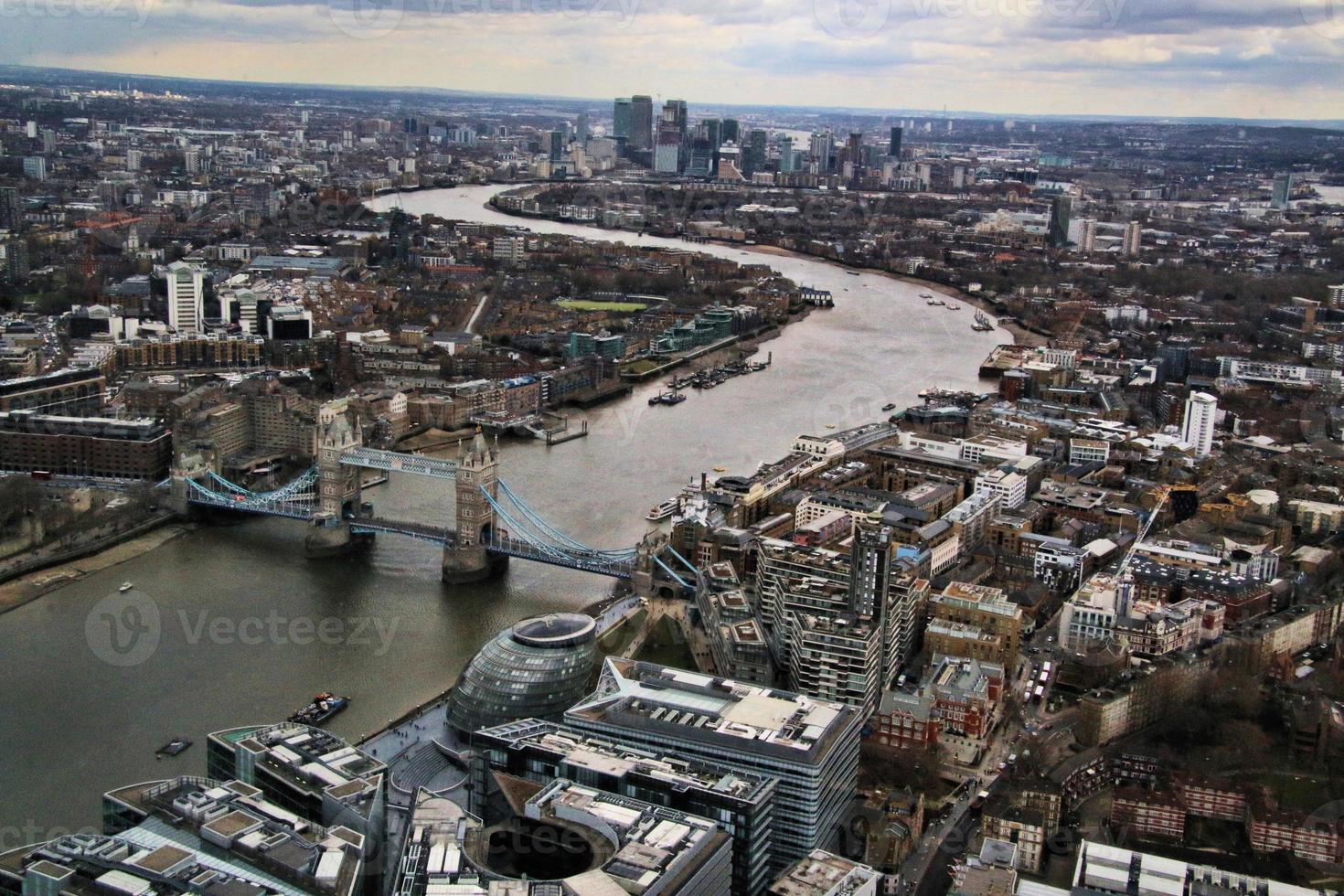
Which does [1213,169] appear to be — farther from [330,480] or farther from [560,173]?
[330,480]

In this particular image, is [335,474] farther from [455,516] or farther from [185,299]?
[185,299]

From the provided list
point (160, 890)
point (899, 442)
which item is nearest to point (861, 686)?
point (160, 890)

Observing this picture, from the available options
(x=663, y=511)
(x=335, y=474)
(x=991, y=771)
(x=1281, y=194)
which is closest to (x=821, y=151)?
(x=1281, y=194)

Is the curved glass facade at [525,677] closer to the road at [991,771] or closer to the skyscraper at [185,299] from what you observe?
the road at [991,771]

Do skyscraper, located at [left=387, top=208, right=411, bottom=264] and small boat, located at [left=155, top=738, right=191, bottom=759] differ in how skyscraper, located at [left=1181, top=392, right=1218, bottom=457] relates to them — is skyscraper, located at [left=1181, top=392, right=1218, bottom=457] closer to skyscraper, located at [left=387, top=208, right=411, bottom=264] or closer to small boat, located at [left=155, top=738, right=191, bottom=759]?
small boat, located at [left=155, top=738, right=191, bottom=759]

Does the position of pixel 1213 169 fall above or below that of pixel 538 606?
above

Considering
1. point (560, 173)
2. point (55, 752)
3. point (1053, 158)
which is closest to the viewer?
point (55, 752)

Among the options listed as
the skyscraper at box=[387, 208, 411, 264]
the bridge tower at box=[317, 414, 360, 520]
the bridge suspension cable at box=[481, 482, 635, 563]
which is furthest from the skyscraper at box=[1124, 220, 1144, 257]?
the bridge tower at box=[317, 414, 360, 520]
